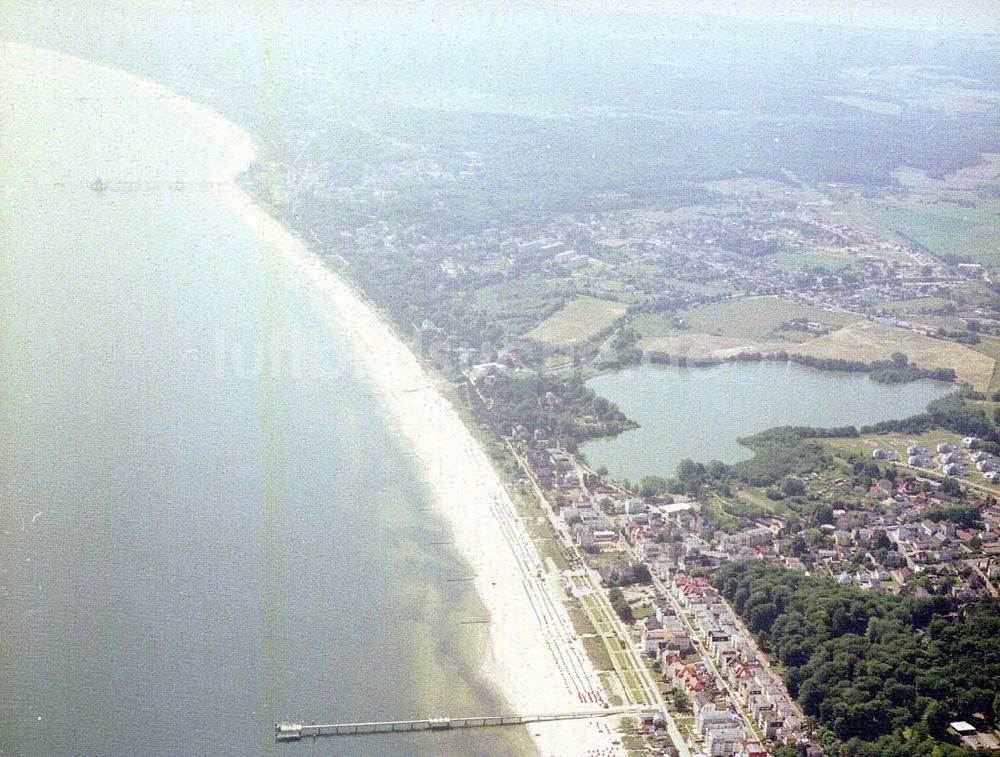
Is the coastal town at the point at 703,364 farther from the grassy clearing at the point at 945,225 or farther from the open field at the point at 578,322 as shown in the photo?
the grassy clearing at the point at 945,225

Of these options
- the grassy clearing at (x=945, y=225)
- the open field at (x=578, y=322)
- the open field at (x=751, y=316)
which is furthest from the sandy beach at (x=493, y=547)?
the grassy clearing at (x=945, y=225)

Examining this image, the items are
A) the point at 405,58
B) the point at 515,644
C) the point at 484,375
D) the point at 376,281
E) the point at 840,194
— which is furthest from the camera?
the point at 405,58

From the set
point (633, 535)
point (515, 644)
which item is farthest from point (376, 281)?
point (515, 644)

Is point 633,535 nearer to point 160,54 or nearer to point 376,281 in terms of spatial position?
point 376,281

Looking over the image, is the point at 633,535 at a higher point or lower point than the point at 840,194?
lower

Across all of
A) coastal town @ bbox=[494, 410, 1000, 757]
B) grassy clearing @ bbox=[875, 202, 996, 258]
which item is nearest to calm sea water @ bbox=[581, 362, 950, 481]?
coastal town @ bbox=[494, 410, 1000, 757]

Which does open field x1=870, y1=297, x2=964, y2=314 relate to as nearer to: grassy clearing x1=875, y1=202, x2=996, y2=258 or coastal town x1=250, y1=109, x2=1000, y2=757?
coastal town x1=250, y1=109, x2=1000, y2=757

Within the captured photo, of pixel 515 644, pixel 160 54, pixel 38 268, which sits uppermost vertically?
pixel 160 54

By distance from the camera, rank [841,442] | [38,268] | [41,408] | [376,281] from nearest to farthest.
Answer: [41,408] < [841,442] < [38,268] < [376,281]

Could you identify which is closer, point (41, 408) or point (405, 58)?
point (41, 408)
